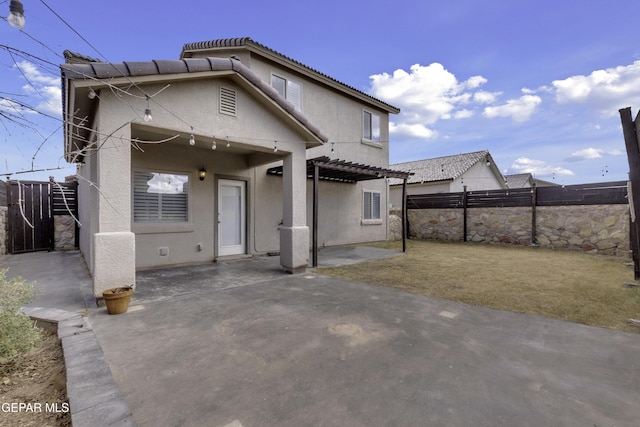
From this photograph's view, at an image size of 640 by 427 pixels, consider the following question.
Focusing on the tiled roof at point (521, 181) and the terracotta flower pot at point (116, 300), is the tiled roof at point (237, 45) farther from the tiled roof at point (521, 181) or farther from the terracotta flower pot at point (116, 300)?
the tiled roof at point (521, 181)

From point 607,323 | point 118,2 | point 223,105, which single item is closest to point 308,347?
point 607,323

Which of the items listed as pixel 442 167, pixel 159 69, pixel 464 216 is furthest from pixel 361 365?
pixel 442 167

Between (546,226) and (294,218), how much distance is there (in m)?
11.5

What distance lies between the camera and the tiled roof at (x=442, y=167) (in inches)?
803

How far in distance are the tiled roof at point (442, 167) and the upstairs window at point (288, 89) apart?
1098 centimetres

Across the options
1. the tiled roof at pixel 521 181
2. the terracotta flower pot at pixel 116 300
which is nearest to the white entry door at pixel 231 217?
the terracotta flower pot at pixel 116 300

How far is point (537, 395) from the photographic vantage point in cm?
234

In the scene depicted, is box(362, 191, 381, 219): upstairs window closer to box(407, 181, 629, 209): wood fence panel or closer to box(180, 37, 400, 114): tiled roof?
box(407, 181, 629, 209): wood fence panel

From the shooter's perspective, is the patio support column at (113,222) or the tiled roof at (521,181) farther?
the tiled roof at (521,181)

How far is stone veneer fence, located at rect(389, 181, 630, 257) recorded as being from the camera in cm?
1058

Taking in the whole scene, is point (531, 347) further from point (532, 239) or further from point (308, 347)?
point (532, 239)

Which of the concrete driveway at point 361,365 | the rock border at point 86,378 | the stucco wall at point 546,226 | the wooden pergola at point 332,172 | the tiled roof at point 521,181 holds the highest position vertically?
the tiled roof at point 521,181

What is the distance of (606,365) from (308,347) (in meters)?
2.99

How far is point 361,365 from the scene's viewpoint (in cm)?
281
